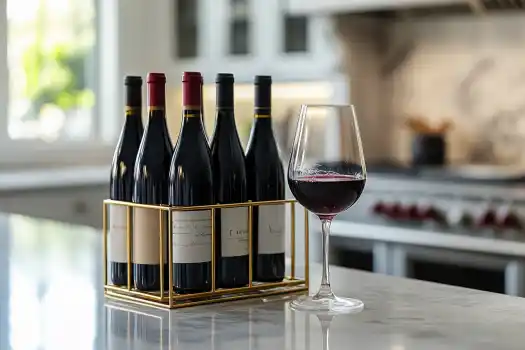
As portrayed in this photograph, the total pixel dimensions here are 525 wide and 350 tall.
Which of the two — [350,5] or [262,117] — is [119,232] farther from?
[350,5]

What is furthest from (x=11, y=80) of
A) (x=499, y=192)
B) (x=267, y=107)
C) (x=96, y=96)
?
(x=267, y=107)

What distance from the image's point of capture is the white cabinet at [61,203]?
4.12m

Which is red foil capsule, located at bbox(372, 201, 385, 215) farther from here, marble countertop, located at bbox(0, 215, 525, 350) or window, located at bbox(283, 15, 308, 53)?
marble countertop, located at bbox(0, 215, 525, 350)

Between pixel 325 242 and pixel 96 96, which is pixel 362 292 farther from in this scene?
pixel 96 96

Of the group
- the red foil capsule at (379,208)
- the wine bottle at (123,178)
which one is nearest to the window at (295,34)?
the red foil capsule at (379,208)

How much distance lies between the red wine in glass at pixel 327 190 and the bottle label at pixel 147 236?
0.61ft

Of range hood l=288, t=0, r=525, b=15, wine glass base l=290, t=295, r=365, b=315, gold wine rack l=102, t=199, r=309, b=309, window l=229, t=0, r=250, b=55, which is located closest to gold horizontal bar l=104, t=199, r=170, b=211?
gold wine rack l=102, t=199, r=309, b=309

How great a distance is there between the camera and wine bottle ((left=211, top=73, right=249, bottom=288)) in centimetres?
120

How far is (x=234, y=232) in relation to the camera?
47.4 inches

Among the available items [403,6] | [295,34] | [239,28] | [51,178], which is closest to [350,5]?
[403,6]

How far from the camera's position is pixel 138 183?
1.22 meters

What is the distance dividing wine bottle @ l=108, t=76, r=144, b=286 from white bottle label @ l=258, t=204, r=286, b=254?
0.18m

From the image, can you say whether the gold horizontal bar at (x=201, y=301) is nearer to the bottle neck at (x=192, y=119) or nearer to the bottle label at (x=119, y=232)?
the bottle label at (x=119, y=232)

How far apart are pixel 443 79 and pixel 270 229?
297 cm
